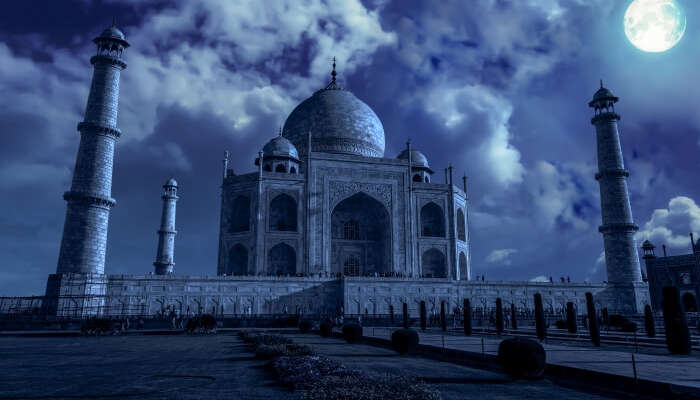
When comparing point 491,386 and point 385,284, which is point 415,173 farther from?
point 491,386

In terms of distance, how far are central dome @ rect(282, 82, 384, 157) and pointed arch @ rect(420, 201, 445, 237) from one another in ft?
23.5

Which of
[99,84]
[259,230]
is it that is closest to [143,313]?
[259,230]

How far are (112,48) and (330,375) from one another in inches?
1125

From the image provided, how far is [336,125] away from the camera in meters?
43.5

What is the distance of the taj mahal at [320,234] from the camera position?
2762 cm

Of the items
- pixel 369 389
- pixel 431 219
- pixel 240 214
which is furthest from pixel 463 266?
pixel 369 389

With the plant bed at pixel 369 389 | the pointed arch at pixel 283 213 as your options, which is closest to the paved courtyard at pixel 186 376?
the plant bed at pixel 369 389

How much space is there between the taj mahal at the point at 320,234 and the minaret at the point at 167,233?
118 millimetres

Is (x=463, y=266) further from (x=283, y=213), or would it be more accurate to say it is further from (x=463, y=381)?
(x=463, y=381)

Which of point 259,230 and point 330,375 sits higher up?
point 259,230

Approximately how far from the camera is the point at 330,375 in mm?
8148

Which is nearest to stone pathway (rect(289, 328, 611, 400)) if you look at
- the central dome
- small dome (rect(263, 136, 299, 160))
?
small dome (rect(263, 136, 299, 160))

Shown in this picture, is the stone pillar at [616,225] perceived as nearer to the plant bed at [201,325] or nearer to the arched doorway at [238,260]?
the arched doorway at [238,260]

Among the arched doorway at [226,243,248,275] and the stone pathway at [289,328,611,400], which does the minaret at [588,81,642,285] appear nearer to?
the arched doorway at [226,243,248,275]
